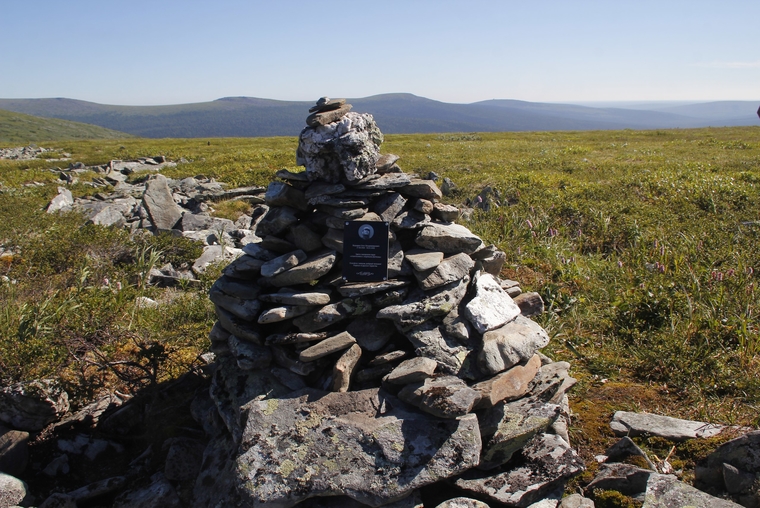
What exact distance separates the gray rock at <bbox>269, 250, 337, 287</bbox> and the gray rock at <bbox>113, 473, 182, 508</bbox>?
2157mm

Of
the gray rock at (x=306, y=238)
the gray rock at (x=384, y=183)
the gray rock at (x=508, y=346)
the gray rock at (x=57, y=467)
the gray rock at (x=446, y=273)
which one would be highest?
the gray rock at (x=384, y=183)

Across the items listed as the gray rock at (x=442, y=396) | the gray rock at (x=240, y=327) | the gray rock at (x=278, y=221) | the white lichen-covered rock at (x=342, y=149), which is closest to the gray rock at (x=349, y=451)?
the gray rock at (x=442, y=396)

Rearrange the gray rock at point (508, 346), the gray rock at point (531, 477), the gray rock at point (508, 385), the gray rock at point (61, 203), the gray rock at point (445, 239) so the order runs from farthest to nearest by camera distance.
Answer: the gray rock at point (61, 203) < the gray rock at point (445, 239) < the gray rock at point (508, 346) < the gray rock at point (508, 385) < the gray rock at point (531, 477)

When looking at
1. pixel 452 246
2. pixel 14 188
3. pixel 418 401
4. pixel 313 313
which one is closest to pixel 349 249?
pixel 313 313

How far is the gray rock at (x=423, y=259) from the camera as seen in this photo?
17.0 feet

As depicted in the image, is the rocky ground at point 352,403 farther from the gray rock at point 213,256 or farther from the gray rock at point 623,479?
the gray rock at point 213,256

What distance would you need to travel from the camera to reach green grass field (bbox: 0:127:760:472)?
244 inches

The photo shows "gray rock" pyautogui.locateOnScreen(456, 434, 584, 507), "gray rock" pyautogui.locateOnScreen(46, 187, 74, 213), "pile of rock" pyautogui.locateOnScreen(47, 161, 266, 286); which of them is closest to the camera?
"gray rock" pyautogui.locateOnScreen(456, 434, 584, 507)

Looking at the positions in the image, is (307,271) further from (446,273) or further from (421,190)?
(421,190)

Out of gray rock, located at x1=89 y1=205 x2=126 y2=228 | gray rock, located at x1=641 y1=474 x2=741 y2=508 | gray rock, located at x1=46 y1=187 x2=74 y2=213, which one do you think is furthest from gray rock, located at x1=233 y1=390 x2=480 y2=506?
gray rock, located at x1=46 y1=187 x2=74 y2=213

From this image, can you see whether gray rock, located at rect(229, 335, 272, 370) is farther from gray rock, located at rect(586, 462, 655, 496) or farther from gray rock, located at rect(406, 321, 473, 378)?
gray rock, located at rect(586, 462, 655, 496)

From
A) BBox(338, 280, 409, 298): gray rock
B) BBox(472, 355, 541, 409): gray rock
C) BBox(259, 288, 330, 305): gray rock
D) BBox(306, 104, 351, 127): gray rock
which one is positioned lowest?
BBox(472, 355, 541, 409): gray rock

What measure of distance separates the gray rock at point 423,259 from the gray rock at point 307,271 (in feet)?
2.61

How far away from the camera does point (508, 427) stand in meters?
4.62
